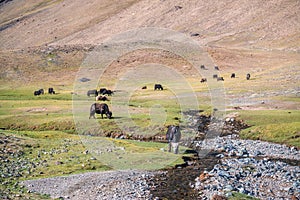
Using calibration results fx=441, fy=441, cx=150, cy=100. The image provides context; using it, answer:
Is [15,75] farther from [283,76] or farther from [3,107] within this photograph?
[283,76]

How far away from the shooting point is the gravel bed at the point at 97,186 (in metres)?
24.1

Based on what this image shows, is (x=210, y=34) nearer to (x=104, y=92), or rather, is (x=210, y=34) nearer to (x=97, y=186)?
(x=104, y=92)

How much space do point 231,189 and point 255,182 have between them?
2.51 meters


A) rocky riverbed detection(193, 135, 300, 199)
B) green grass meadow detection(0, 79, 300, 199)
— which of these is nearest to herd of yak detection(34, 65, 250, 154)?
green grass meadow detection(0, 79, 300, 199)

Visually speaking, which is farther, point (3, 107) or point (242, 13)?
point (242, 13)

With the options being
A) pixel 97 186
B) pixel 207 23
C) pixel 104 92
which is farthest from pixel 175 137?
pixel 207 23

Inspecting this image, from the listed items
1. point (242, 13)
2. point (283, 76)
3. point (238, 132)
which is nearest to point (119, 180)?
point (238, 132)

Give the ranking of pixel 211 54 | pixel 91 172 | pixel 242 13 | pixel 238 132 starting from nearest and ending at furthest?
pixel 91 172
pixel 238 132
pixel 211 54
pixel 242 13

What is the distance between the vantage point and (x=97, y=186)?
83.2 ft

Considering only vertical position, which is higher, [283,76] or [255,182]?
[283,76]

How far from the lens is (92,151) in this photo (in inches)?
1323

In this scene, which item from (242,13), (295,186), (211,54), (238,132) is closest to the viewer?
(295,186)

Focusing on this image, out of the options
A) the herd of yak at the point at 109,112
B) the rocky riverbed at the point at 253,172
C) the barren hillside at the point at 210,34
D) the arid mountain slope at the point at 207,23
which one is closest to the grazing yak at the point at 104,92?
the herd of yak at the point at 109,112

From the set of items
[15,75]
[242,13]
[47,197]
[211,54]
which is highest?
[242,13]
